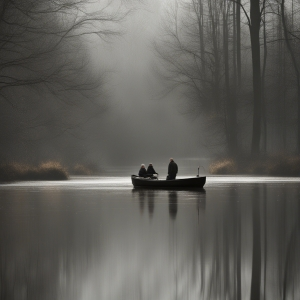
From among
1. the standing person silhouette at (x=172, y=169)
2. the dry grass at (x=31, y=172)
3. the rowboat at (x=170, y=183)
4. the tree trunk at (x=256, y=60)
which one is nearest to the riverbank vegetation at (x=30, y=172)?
the dry grass at (x=31, y=172)

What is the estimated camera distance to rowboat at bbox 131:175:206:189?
27616 mm

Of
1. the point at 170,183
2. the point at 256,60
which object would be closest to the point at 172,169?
the point at 170,183

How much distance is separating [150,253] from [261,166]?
3555cm

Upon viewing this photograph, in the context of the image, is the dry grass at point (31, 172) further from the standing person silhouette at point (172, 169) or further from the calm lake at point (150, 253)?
the calm lake at point (150, 253)

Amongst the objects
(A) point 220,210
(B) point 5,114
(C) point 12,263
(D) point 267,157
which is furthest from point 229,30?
(C) point 12,263

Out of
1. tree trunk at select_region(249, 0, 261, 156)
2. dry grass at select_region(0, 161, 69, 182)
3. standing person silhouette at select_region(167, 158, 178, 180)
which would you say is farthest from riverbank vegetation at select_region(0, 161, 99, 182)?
tree trunk at select_region(249, 0, 261, 156)

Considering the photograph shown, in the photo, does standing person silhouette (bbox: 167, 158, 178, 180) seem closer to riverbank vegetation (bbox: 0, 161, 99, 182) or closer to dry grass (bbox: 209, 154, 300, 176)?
riverbank vegetation (bbox: 0, 161, 99, 182)

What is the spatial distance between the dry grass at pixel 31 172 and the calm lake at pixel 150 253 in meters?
19.8

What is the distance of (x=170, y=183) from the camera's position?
92.0 feet

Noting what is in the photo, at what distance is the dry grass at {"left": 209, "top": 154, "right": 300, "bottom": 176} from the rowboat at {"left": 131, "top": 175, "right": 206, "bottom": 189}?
45.6 ft

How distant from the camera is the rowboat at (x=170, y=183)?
27616 mm

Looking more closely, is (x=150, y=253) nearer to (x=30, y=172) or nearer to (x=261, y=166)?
(x=30, y=172)

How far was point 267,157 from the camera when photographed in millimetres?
44906

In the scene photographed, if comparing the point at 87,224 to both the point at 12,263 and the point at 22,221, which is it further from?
the point at 12,263
